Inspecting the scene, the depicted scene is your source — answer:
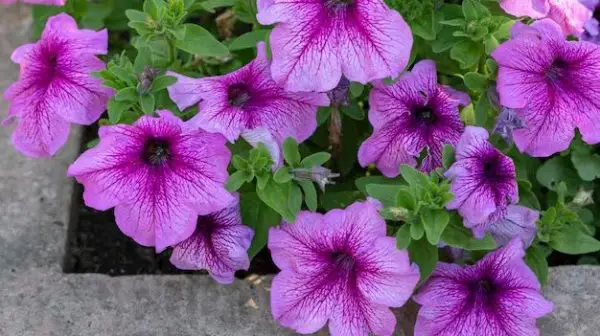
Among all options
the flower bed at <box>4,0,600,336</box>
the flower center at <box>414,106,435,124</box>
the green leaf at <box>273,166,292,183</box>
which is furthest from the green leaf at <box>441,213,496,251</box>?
the green leaf at <box>273,166,292,183</box>

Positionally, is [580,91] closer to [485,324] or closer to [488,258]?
[488,258]

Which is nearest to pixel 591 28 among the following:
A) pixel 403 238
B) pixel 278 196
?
pixel 403 238

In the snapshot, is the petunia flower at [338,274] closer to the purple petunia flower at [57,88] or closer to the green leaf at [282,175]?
the green leaf at [282,175]

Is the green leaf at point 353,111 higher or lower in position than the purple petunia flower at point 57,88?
lower

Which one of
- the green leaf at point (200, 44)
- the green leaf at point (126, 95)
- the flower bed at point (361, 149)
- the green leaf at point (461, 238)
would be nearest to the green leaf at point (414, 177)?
the flower bed at point (361, 149)

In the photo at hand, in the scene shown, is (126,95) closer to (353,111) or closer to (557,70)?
(353,111)

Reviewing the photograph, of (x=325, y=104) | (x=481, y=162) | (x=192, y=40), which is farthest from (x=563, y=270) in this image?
(x=192, y=40)
